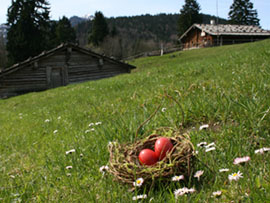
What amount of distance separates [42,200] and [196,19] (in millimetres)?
71880

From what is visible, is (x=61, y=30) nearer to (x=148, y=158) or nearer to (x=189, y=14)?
(x=189, y=14)

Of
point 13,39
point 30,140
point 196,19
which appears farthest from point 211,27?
point 30,140

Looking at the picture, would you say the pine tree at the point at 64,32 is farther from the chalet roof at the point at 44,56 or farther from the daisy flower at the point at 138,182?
the daisy flower at the point at 138,182

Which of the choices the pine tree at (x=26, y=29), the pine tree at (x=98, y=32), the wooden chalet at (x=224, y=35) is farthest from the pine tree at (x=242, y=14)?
the pine tree at (x=26, y=29)

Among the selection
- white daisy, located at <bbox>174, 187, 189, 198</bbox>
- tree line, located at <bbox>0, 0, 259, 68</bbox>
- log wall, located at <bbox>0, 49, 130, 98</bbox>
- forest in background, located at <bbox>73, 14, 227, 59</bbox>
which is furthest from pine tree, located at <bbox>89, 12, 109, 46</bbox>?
white daisy, located at <bbox>174, 187, 189, 198</bbox>

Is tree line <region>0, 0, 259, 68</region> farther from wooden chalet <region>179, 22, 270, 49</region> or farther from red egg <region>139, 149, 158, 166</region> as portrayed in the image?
red egg <region>139, 149, 158, 166</region>

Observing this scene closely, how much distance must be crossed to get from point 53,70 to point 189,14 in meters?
51.3

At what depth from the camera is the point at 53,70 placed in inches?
1040

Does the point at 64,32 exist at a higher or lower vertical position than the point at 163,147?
higher

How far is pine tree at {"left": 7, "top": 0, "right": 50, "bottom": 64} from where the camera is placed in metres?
42.9

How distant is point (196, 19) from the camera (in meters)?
68.4

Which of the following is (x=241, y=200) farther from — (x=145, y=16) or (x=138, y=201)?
(x=145, y=16)

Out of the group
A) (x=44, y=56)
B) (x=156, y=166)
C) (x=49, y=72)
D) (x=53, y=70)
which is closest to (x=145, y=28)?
(x=53, y=70)

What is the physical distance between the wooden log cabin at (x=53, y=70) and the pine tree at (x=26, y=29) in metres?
19.6
